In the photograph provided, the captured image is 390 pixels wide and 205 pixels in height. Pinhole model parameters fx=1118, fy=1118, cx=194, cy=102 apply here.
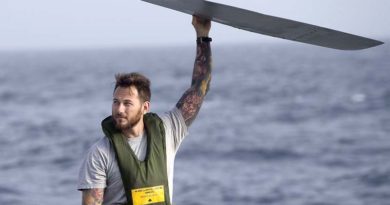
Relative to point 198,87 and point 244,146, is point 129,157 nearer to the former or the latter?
point 198,87

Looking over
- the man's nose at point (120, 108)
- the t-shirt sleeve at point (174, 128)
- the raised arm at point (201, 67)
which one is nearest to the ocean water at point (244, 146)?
the raised arm at point (201, 67)

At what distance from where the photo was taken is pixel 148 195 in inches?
241

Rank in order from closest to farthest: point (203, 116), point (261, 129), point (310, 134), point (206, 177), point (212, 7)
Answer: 1. point (212, 7)
2. point (206, 177)
3. point (310, 134)
4. point (261, 129)
5. point (203, 116)

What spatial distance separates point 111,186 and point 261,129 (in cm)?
3158

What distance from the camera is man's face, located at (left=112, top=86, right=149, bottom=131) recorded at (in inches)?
238

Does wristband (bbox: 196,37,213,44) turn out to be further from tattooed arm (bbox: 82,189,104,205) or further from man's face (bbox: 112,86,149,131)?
tattooed arm (bbox: 82,189,104,205)

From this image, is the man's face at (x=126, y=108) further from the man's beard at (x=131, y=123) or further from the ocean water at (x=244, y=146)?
the ocean water at (x=244, y=146)

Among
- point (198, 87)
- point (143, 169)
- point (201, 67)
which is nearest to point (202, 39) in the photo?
point (201, 67)

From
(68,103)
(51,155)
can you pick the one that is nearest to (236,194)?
(51,155)

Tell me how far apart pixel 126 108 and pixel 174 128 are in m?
0.47

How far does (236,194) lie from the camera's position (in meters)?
22.2

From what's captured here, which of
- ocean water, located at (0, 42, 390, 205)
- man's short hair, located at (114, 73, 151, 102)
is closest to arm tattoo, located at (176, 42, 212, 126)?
man's short hair, located at (114, 73, 151, 102)

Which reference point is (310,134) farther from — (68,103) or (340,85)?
(340,85)

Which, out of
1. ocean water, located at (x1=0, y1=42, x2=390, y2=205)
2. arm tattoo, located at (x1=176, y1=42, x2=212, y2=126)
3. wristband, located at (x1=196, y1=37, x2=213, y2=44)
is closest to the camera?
arm tattoo, located at (x1=176, y1=42, x2=212, y2=126)
